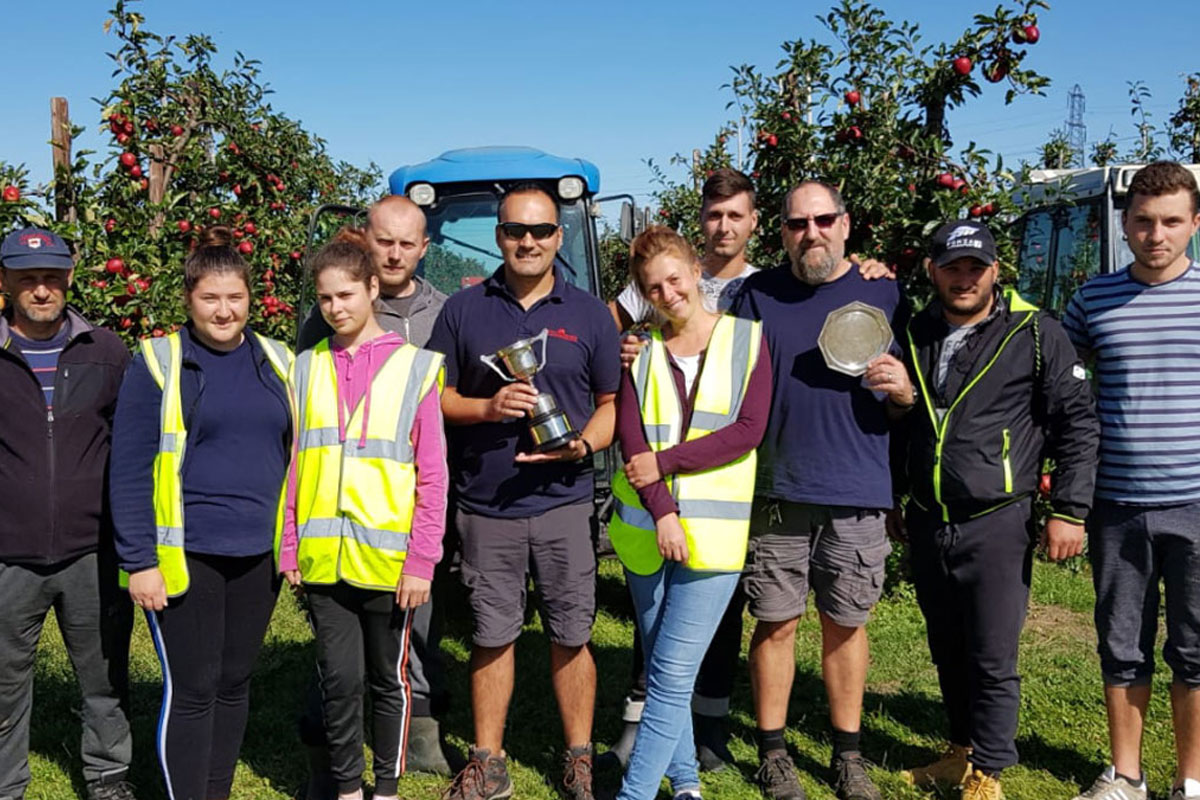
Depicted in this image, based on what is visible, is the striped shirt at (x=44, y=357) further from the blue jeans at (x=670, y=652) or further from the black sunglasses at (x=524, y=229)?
the blue jeans at (x=670, y=652)

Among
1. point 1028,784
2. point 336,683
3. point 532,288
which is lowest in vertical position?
point 1028,784

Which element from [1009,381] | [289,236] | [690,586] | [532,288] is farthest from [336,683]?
[289,236]

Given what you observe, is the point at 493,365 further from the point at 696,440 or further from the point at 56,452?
the point at 56,452

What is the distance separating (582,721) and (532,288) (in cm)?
163

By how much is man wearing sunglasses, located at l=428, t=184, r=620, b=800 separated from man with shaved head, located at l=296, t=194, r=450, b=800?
0.35m

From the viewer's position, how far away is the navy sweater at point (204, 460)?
318cm

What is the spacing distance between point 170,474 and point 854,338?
229 centimetres

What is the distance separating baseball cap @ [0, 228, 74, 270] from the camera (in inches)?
134

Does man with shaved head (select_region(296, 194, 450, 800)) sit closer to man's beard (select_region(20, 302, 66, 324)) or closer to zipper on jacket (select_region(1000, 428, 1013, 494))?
man's beard (select_region(20, 302, 66, 324))

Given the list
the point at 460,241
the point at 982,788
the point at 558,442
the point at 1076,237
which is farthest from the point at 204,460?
the point at 1076,237

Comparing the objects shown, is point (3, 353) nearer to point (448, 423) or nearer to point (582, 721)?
point (448, 423)

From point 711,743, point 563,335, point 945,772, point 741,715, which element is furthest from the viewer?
point 741,715

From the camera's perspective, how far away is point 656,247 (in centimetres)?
333

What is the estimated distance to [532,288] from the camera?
3.71 m
